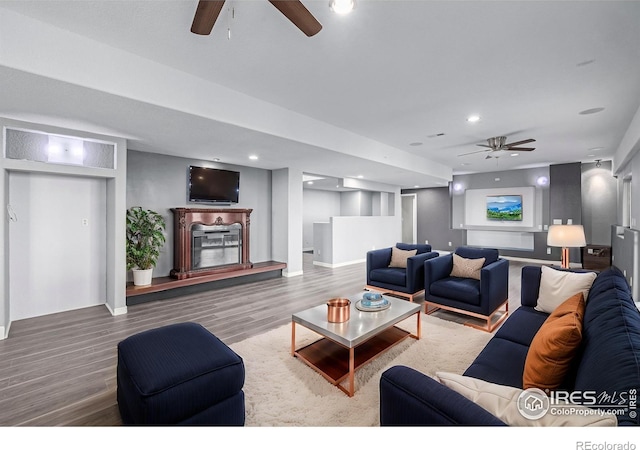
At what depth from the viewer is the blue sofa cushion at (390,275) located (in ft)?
13.6

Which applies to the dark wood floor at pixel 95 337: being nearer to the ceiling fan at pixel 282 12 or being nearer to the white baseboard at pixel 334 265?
the white baseboard at pixel 334 265

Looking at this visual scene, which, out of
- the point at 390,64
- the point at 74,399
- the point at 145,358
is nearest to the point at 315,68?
the point at 390,64

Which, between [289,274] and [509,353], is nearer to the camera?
[509,353]

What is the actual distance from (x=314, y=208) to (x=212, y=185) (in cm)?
516

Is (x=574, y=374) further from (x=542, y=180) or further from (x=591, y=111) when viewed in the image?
(x=542, y=180)

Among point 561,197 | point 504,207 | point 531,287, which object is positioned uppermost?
point 561,197

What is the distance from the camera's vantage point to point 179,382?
1.50 metres

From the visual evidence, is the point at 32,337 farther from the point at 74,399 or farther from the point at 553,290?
the point at 553,290

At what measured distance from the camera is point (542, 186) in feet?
25.9

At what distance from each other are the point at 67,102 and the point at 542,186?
989 centimetres

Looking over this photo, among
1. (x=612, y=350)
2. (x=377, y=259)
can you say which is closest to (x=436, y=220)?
(x=377, y=259)

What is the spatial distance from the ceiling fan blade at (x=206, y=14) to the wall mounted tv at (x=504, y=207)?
9.03m

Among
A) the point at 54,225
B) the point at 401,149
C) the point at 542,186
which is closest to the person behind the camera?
the point at 54,225

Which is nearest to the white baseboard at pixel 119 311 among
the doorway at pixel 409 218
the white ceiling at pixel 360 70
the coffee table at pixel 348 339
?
the white ceiling at pixel 360 70
